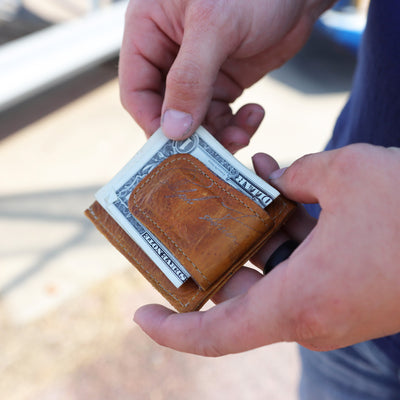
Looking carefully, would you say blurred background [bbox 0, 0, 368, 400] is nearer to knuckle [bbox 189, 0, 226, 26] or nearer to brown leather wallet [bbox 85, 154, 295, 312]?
brown leather wallet [bbox 85, 154, 295, 312]

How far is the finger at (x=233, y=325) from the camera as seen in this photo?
0.71 m

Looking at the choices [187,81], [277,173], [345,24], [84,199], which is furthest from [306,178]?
[345,24]

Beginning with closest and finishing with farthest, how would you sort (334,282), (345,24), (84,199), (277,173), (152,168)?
1. (334,282)
2. (277,173)
3. (152,168)
4. (84,199)
5. (345,24)

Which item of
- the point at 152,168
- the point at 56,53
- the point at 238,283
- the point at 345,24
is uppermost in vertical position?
the point at 56,53

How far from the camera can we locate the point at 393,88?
0.88 meters

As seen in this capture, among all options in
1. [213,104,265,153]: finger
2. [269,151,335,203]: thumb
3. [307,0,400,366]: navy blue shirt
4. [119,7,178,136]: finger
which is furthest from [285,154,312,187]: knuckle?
[119,7,178,136]: finger

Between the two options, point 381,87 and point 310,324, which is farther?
point 381,87

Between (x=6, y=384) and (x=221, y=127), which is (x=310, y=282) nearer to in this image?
(x=221, y=127)

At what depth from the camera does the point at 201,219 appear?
0.93 m

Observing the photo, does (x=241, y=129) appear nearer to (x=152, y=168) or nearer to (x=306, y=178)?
(x=152, y=168)

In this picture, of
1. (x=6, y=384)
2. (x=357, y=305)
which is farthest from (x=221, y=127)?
(x=6, y=384)

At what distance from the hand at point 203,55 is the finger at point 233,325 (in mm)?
483

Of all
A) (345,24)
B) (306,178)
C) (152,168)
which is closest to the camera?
(306,178)

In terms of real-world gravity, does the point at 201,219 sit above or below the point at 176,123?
below
